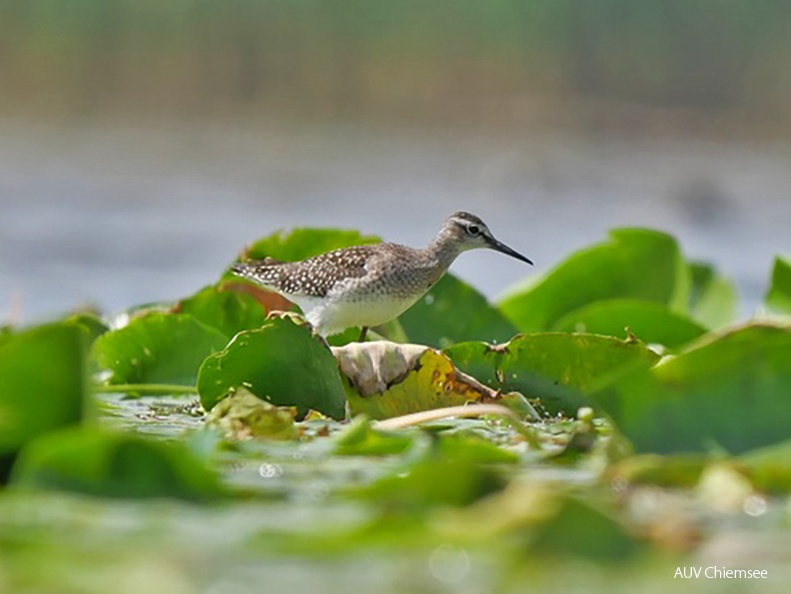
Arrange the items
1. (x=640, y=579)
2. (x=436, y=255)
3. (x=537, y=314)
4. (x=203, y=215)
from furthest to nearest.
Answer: (x=203, y=215) < (x=436, y=255) < (x=537, y=314) < (x=640, y=579)

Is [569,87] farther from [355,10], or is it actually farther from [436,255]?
[436,255]

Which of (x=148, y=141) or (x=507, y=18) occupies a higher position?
(x=507, y=18)

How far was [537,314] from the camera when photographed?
652 cm

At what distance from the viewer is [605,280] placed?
6547 mm

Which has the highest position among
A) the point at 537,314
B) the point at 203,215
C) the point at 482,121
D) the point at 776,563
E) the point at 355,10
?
the point at 355,10

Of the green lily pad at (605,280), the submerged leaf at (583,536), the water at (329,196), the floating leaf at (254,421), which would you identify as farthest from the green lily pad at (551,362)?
the water at (329,196)

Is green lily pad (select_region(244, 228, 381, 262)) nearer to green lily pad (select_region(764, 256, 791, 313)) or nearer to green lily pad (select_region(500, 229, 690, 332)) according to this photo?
green lily pad (select_region(500, 229, 690, 332))

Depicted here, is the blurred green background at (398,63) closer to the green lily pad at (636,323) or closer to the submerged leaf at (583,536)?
the green lily pad at (636,323)

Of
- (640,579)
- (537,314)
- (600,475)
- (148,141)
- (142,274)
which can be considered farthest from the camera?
(148,141)

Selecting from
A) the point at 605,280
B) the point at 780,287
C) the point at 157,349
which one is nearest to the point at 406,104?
the point at 605,280

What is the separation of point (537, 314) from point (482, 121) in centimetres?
1959

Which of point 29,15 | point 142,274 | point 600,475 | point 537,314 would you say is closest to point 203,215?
point 142,274

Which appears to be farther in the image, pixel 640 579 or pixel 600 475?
pixel 600 475

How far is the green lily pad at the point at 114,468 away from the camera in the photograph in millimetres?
3133
